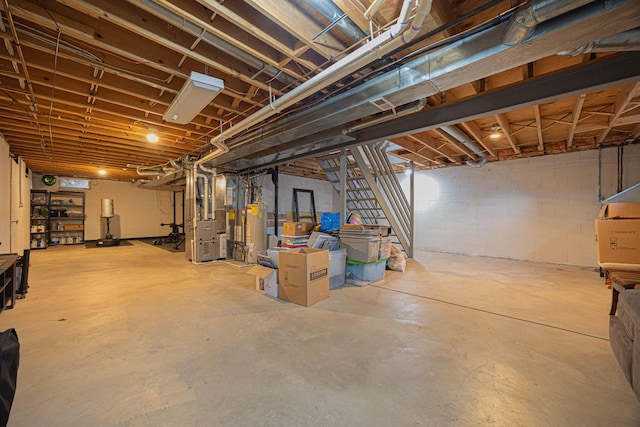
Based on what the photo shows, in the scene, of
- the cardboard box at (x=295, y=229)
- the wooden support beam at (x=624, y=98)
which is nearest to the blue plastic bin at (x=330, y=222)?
the cardboard box at (x=295, y=229)

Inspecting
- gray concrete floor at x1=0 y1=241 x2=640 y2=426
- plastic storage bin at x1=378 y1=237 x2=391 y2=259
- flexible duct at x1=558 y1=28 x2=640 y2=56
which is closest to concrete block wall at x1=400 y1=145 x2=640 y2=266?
gray concrete floor at x1=0 y1=241 x2=640 y2=426

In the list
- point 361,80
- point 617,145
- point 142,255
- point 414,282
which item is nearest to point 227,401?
point 361,80

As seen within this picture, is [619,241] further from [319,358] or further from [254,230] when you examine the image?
[254,230]

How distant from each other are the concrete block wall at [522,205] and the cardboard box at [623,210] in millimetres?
2221

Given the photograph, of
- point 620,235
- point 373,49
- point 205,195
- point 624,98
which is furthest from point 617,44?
point 205,195

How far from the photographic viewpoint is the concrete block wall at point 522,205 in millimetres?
4891

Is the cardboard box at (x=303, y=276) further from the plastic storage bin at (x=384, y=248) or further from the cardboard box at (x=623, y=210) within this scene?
the cardboard box at (x=623, y=210)

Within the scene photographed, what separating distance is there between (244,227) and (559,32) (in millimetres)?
5425

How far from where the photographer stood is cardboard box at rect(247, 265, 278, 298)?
3.22 m

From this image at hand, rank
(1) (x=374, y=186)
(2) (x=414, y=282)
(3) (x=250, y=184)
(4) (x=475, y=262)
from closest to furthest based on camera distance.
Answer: (2) (x=414, y=282) < (1) (x=374, y=186) < (4) (x=475, y=262) < (3) (x=250, y=184)

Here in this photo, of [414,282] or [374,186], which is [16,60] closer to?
[374,186]

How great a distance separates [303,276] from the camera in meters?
2.90

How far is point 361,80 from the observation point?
2418 millimetres

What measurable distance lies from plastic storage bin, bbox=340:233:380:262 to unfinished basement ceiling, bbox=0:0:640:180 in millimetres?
1475
